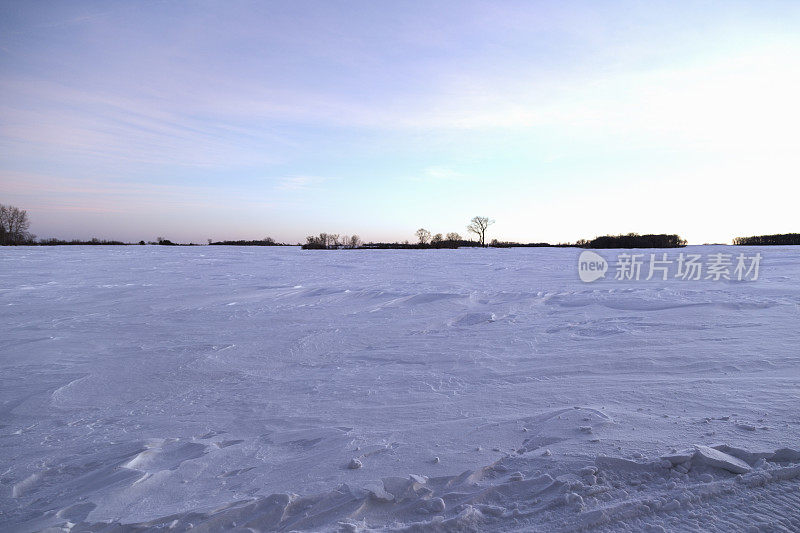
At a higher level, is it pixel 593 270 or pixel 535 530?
pixel 593 270

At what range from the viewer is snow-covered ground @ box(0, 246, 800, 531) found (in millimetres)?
1731

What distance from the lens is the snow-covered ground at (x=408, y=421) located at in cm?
173

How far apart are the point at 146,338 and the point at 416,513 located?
4185mm

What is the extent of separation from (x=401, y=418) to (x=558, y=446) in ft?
3.09

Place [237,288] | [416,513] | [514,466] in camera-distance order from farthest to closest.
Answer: [237,288]
[514,466]
[416,513]

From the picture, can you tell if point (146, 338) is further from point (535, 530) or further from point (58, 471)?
point (535, 530)

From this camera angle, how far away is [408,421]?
254cm

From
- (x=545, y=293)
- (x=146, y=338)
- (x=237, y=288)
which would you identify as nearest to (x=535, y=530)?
(x=146, y=338)

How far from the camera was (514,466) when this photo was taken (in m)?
1.99

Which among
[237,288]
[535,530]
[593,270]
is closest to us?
[535,530]

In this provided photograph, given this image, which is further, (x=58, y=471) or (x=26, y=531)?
(x=58, y=471)

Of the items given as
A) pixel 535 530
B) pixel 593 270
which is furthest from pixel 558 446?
pixel 593 270

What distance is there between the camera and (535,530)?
158 centimetres

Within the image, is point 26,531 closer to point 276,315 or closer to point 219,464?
point 219,464
